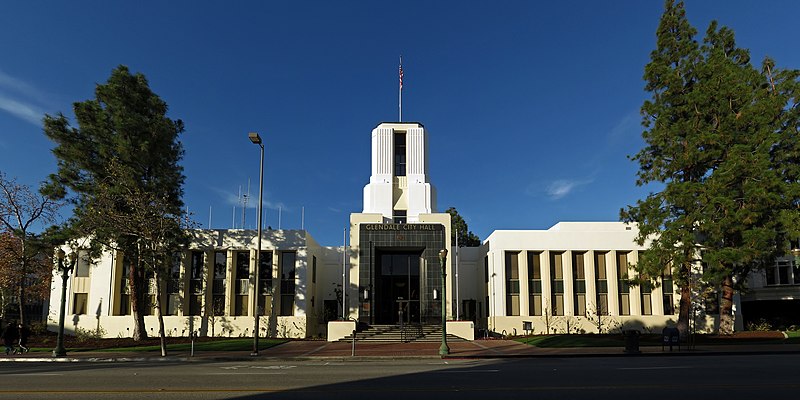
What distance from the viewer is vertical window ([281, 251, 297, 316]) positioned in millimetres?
36344

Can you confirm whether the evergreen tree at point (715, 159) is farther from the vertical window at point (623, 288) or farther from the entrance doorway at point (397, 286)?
the entrance doorway at point (397, 286)

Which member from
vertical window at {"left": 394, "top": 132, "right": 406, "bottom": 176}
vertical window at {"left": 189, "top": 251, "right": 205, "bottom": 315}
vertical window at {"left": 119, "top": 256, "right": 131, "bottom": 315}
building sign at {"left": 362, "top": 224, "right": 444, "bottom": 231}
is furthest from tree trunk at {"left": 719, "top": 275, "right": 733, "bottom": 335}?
vertical window at {"left": 119, "top": 256, "right": 131, "bottom": 315}

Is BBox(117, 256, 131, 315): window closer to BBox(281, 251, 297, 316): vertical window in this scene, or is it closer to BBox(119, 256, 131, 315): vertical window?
BBox(119, 256, 131, 315): vertical window

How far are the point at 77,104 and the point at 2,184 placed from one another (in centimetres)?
644

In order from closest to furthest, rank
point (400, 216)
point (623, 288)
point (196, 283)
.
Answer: point (196, 283) → point (623, 288) → point (400, 216)

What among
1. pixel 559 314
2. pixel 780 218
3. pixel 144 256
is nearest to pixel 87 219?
pixel 144 256

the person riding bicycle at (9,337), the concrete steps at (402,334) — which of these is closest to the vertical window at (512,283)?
the concrete steps at (402,334)

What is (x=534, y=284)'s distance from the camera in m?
39.0

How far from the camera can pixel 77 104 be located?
32.2 metres

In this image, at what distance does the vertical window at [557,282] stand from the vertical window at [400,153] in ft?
46.1

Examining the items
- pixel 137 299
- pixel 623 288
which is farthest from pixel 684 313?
pixel 137 299

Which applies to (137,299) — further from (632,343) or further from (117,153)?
(632,343)

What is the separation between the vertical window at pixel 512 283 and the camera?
38.4 m

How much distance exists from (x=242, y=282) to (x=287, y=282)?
3.01 m
